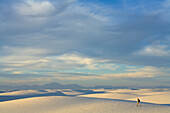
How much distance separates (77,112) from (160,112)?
1588 cm

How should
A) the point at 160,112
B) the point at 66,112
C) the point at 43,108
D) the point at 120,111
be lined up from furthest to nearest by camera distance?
1. the point at 43,108
2. the point at 66,112
3. the point at 120,111
4. the point at 160,112

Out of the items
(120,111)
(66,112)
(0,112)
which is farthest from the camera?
(0,112)

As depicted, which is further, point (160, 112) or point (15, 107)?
point (15, 107)

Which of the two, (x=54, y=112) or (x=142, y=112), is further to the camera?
(x=54, y=112)

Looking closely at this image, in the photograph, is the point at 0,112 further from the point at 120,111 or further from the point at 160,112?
the point at 160,112

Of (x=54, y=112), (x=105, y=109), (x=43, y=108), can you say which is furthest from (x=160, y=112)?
(x=43, y=108)

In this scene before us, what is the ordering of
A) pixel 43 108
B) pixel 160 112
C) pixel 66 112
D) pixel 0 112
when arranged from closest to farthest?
pixel 160 112
pixel 66 112
pixel 0 112
pixel 43 108

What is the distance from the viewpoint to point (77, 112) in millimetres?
35781

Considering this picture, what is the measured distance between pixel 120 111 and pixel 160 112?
732 cm

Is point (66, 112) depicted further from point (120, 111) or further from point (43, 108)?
point (120, 111)

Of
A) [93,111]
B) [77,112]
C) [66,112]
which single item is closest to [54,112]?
[66,112]

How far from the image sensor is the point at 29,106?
4500 centimetres

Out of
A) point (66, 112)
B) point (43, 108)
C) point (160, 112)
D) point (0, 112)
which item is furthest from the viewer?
point (43, 108)

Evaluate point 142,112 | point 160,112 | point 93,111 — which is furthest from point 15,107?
point 160,112
